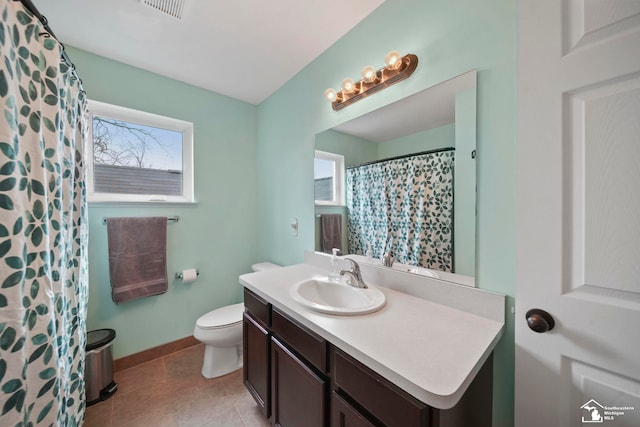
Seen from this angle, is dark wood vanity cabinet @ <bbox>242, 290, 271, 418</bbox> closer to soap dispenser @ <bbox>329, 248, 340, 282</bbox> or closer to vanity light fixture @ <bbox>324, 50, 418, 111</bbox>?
soap dispenser @ <bbox>329, 248, 340, 282</bbox>

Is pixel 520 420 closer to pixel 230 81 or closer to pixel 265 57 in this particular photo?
pixel 265 57

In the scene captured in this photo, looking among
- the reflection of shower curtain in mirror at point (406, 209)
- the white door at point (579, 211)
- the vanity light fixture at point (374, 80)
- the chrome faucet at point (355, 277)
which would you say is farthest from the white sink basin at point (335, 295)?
the vanity light fixture at point (374, 80)

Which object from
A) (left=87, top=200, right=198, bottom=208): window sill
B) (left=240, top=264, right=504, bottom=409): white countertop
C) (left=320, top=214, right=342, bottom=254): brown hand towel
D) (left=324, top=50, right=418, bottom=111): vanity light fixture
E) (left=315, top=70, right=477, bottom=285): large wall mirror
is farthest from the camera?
(left=87, top=200, right=198, bottom=208): window sill

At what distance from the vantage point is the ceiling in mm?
1306

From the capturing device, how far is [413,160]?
3.89ft

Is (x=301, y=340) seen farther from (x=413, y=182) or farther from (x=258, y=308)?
(x=413, y=182)

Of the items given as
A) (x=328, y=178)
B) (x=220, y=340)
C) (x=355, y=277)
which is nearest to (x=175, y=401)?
(x=220, y=340)

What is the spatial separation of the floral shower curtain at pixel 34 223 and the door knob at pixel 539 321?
167 centimetres

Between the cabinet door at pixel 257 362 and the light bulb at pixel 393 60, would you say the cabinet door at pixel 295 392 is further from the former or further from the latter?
the light bulb at pixel 393 60

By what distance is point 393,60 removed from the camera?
45.8 inches

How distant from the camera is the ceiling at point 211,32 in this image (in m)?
1.31

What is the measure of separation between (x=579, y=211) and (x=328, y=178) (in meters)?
1.25

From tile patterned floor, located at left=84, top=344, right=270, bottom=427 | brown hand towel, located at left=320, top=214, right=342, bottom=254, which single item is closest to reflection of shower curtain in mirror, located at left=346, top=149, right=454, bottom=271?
brown hand towel, located at left=320, top=214, right=342, bottom=254

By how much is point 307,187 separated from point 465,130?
115 centimetres
